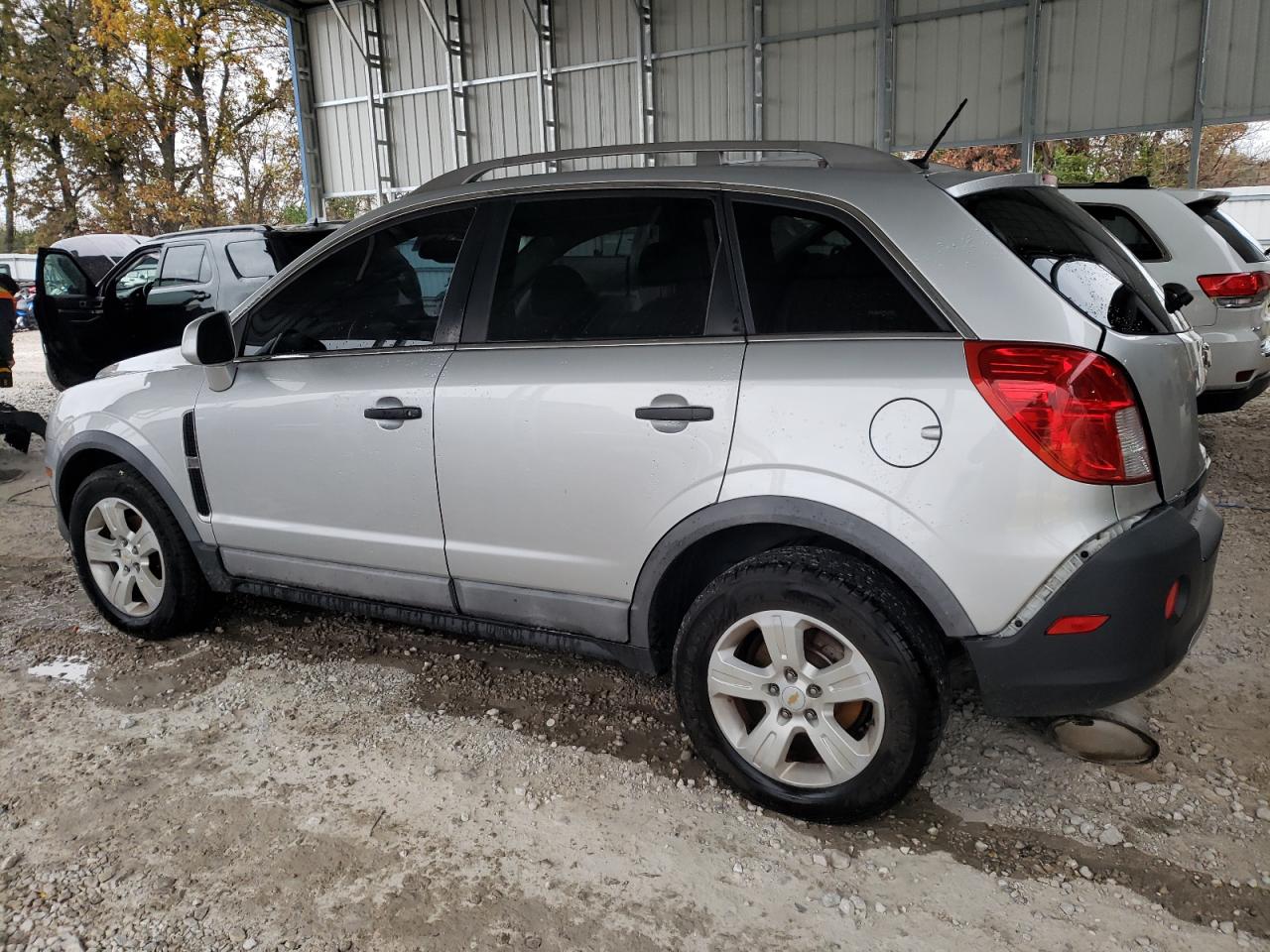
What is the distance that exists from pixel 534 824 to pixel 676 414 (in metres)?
1.22

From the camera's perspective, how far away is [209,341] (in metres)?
3.24

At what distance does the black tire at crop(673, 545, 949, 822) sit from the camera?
7.41 ft

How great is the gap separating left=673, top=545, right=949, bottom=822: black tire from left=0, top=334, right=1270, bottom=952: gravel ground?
0.13 metres

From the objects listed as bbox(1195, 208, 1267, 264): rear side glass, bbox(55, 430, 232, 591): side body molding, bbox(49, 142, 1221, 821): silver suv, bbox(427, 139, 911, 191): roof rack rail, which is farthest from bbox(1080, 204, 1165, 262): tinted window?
bbox(55, 430, 232, 591): side body molding

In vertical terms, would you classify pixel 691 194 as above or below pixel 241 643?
above

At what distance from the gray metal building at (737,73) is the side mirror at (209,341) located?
1100 centimetres

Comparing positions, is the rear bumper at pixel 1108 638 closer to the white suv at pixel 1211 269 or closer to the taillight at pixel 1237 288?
the white suv at pixel 1211 269

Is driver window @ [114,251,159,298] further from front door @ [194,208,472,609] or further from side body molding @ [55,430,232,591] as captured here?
front door @ [194,208,472,609]

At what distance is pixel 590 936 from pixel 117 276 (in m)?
8.38

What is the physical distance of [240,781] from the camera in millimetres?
2795

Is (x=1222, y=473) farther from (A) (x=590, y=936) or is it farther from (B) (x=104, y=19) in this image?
(B) (x=104, y=19)

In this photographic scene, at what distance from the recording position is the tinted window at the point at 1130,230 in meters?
6.37

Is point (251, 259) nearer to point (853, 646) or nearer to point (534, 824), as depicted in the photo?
point (534, 824)

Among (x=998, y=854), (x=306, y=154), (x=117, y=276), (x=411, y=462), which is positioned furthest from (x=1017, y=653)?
(x=306, y=154)
